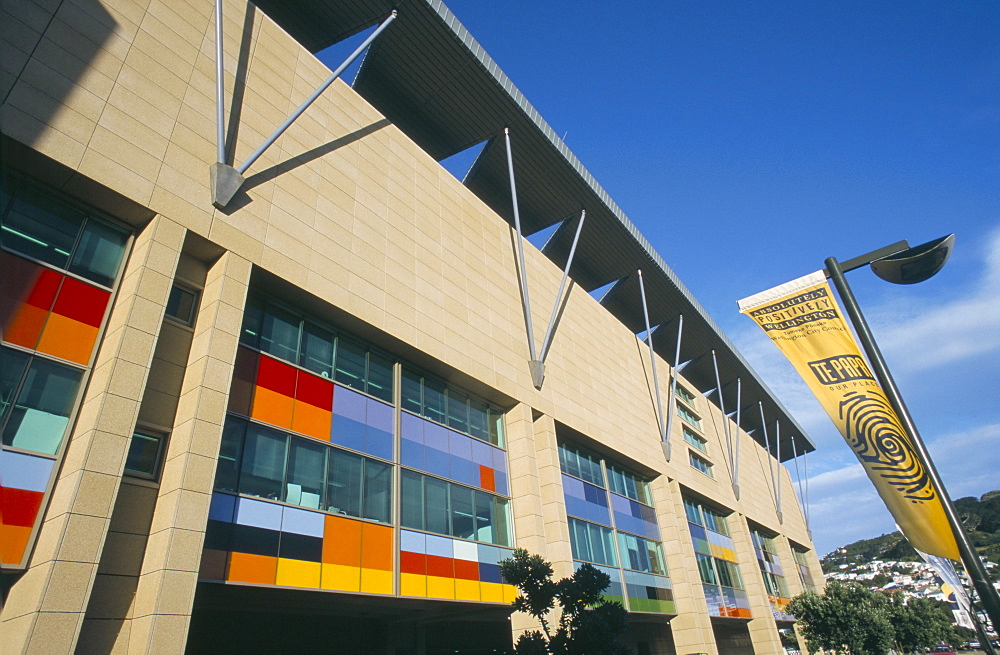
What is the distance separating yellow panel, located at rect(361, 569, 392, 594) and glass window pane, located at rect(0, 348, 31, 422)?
9.92 metres

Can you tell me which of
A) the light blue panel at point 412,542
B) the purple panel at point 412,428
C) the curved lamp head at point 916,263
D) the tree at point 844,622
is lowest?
the tree at point 844,622

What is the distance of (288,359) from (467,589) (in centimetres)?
1009

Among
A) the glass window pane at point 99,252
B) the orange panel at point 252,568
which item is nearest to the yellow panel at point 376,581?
the orange panel at point 252,568

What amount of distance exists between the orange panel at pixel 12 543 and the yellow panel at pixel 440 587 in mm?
11416

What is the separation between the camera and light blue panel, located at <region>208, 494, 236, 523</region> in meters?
14.7

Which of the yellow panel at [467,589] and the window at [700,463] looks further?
the window at [700,463]

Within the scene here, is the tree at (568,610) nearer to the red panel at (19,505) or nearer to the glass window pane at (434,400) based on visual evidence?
the glass window pane at (434,400)

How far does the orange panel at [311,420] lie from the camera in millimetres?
17766

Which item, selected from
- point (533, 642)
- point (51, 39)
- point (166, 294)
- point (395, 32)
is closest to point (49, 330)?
point (166, 294)

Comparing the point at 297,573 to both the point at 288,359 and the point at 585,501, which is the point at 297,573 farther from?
the point at 585,501

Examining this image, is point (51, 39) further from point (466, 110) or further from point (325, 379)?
point (466, 110)

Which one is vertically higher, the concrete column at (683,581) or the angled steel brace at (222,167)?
the angled steel brace at (222,167)

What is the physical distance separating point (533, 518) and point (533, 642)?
6.90 metres

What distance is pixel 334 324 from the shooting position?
67.5 ft
